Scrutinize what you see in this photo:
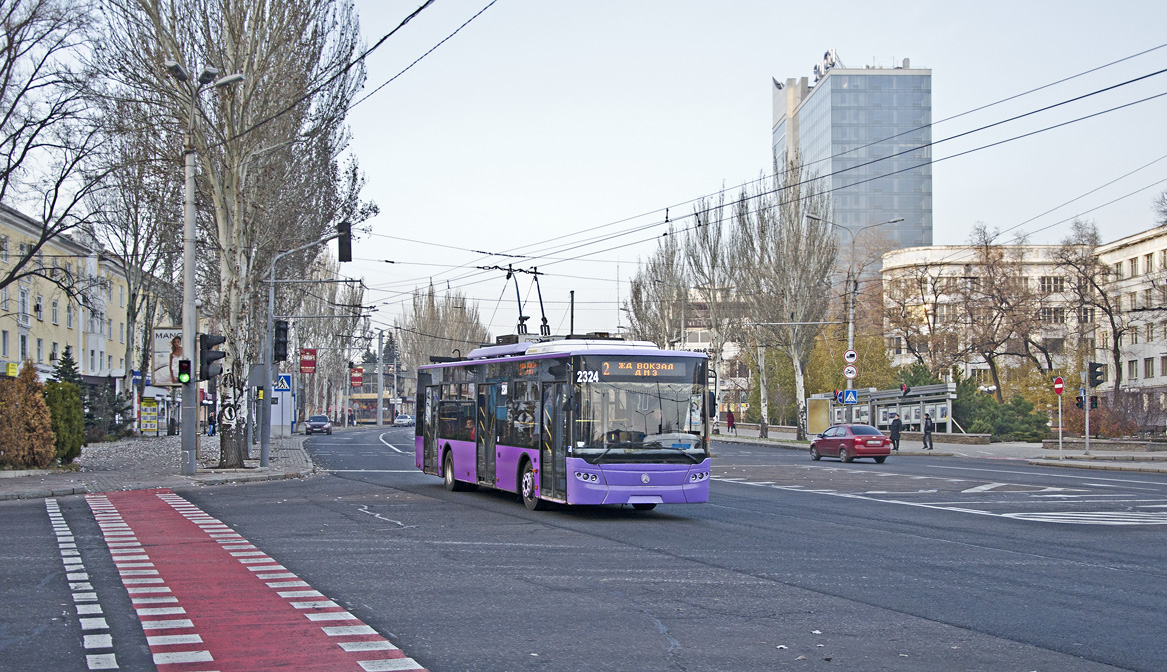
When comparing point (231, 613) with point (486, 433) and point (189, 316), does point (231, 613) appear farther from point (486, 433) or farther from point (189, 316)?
point (189, 316)

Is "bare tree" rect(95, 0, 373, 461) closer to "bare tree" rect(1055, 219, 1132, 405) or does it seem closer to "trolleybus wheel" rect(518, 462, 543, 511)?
"trolleybus wheel" rect(518, 462, 543, 511)

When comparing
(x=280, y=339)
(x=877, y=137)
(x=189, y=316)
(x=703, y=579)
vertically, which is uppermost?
(x=877, y=137)

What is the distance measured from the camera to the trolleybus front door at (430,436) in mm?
23859

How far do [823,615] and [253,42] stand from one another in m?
25.5

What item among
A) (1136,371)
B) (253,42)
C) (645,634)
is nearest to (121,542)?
(645,634)

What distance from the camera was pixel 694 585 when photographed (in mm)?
10625

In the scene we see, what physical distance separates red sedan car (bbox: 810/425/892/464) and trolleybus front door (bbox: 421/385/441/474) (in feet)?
64.1

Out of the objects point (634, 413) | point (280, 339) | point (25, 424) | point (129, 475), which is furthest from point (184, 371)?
point (634, 413)

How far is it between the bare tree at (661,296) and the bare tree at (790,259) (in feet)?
25.3

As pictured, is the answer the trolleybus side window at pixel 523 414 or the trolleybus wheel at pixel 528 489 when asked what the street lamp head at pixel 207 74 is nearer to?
the trolleybus side window at pixel 523 414

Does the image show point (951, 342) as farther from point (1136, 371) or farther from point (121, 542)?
point (121, 542)

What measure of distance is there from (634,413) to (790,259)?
4427 cm

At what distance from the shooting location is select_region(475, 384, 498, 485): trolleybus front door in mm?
20292

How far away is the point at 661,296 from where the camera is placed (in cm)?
7212
